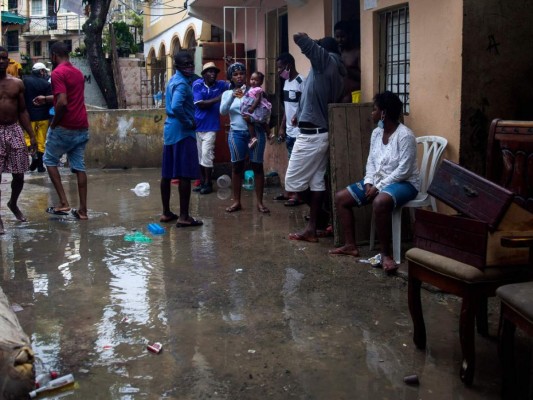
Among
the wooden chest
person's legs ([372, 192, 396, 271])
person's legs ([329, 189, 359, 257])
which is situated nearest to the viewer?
the wooden chest

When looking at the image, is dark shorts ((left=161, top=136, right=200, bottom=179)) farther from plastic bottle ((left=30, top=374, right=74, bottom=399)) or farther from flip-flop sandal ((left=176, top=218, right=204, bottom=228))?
plastic bottle ((left=30, top=374, right=74, bottom=399))

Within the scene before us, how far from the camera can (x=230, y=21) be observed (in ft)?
40.5

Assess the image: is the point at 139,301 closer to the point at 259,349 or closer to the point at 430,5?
the point at 259,349

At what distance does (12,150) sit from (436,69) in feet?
14.7

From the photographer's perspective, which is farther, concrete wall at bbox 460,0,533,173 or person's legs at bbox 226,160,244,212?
person's legs at bbox 226,160,244,212

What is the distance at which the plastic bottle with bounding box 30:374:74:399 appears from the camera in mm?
3439

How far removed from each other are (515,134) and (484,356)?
1.43 m

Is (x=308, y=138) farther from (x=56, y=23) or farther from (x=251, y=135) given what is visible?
(x=56, y=23)

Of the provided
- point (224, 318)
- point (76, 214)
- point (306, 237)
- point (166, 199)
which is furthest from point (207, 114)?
point (224, 318)

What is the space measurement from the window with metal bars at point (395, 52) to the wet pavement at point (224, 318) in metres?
1.75

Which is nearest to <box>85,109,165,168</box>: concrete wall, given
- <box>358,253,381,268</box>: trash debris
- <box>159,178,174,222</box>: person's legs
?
<box>159,178,174,222</box>: person's legs

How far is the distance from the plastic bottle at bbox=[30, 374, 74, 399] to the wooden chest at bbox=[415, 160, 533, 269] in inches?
82.0

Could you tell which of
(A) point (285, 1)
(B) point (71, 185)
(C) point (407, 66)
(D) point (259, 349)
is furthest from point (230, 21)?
(D) point (259, 349)

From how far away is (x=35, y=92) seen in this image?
11.3 metres
